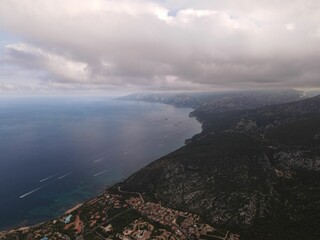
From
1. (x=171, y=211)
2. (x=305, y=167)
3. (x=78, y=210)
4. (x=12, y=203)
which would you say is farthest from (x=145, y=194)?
(x=305, y=167)

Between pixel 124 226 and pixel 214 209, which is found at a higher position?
pixel 214 209

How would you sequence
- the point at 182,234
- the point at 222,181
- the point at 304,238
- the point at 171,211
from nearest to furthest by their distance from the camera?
the point at 304,238 < the point at 182,234 < the point at 171,211 < the point at 222,181

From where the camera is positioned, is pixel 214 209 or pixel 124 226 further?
pixel 214 209

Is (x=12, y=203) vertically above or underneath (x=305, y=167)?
underneath

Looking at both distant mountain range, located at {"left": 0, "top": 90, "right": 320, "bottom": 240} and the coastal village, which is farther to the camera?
distant mountain range, located at {"left": 0, "top": 90, "right": 320, "bottom": 240}

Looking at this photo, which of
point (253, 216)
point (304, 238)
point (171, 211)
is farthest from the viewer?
point (171, 211)

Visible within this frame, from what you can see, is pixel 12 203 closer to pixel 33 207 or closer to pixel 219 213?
pixel 33 207

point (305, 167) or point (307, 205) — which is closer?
point (307, 205)

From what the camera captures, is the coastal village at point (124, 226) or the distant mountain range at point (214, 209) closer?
the coastal village at point (124, 226)
